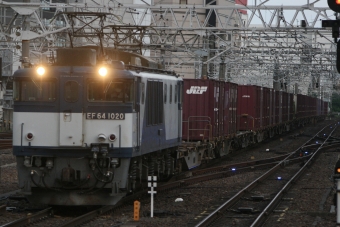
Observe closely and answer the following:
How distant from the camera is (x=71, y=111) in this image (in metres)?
14.2

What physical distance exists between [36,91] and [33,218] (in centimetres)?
240

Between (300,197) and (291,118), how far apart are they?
4276cm

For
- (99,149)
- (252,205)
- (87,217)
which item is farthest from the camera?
(252,205)

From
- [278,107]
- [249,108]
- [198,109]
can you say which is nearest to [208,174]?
[198,109]

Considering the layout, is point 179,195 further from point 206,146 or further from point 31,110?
point 206,146

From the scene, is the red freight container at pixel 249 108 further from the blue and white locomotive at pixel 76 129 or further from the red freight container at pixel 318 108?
the red freight container at pixel 318 108

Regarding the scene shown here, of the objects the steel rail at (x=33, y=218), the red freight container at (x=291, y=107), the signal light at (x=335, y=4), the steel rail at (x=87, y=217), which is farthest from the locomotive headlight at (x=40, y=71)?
the red freight container at (x=291, y=107)

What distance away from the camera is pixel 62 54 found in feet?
48.1

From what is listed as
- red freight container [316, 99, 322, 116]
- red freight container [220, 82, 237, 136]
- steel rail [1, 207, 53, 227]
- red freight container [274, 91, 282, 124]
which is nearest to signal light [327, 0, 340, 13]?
steel rail [1, 207, 53, 227]

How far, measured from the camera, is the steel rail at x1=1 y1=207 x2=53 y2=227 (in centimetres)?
1262

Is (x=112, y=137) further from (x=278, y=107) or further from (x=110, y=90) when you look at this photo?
(x=278, y=107)

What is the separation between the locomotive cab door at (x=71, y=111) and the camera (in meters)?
14.1

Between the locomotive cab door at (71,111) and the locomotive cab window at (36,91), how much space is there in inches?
8.3

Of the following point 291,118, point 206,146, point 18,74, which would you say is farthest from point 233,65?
point 18,74
